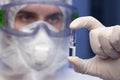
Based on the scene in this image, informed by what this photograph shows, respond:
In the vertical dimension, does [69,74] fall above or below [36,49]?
below

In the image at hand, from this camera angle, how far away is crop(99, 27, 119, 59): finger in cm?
89

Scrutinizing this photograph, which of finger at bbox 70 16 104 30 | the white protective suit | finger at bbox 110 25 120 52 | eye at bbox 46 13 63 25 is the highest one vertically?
finger at bbox 70 16 104 30

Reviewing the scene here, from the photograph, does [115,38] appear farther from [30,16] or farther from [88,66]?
[30,16]

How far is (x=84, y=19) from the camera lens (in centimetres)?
96

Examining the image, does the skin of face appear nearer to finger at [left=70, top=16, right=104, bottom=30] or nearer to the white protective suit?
the white protective suit

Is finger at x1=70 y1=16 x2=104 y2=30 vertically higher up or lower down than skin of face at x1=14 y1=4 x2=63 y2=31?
higher up

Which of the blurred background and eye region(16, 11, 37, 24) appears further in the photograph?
the blurred background

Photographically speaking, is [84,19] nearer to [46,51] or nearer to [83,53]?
[46,51]

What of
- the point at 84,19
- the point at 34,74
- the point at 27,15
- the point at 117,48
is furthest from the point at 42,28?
the point at 117,48

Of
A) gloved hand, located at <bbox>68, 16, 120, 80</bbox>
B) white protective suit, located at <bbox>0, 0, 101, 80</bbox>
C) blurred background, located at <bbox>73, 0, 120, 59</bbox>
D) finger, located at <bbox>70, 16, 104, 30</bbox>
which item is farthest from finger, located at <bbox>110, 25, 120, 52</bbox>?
blurred background, located at <bbox>73, 0, 120, 59</bbox>

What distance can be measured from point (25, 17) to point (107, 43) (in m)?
0.53

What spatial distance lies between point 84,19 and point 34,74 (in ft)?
1.50

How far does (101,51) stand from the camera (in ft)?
3.05

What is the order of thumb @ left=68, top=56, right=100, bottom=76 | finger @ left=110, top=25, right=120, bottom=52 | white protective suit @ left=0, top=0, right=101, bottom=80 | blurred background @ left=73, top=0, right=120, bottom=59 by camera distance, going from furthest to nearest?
blurred background @ left=73, top=0, right=120, bottom=59, white protective suit @ left=0, top=0, right=101, bottom=80, thumb @ left=68, top=56, right=100, bottom=76, finger @ left=110, top=25, right=120, bottom=52
